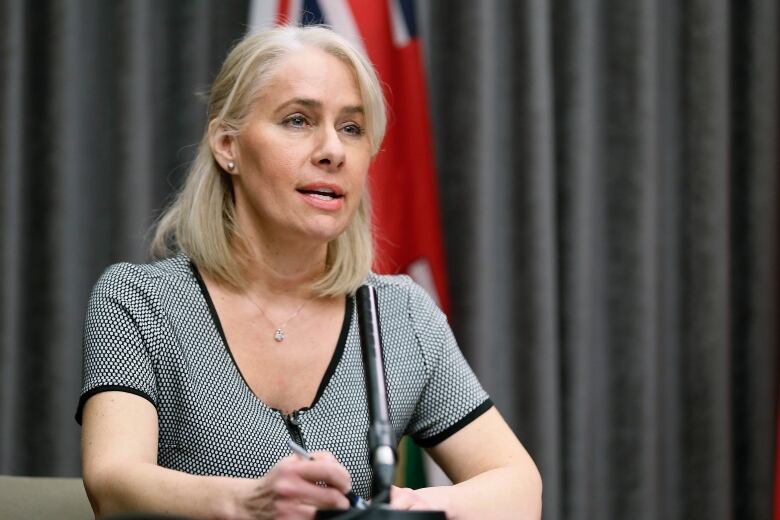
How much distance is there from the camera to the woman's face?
5.79 feet

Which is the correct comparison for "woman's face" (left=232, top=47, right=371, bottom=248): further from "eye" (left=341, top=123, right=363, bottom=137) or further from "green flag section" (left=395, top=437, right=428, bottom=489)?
"green flag section" (left=395, top=437, right=428, bottom=489)

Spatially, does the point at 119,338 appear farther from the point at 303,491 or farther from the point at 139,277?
the point at 303,491

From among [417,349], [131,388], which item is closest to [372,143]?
[417,349]

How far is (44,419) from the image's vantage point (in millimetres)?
2590

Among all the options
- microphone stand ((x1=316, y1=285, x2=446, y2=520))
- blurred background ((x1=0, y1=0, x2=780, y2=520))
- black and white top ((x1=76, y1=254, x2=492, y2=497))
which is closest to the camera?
microphone stand ((x1=316, y1=285, x2=446, y2=520))

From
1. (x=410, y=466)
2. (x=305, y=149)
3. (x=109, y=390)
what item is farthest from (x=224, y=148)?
(x=410, y=466)

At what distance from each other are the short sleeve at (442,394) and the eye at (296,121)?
409mm

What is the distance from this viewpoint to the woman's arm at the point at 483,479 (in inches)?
57.5

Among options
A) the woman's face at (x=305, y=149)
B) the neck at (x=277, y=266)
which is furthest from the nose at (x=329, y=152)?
the neck at (x=277, y=266)

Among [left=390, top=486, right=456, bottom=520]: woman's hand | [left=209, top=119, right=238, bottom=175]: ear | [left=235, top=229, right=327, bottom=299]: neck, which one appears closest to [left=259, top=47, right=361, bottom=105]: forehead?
[left=209, top=119, right=238, bottom=175]: ear

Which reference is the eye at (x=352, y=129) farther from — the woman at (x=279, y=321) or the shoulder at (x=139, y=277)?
the shoulder at (x=139, y=277)

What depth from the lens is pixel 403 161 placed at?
278cm

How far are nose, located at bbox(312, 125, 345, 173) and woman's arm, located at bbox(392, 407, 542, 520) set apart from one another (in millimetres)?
514

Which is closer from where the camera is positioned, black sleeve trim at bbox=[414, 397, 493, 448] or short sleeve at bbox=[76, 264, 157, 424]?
short sleeve at bbox=[76, 264, 157, 424]
